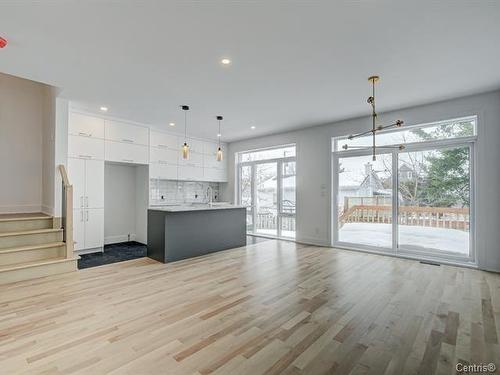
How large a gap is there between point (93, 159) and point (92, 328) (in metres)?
3.87

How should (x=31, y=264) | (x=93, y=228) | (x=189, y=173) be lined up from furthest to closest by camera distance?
(x=189, y=173), (x=93, y=228), (x=31, y=264)

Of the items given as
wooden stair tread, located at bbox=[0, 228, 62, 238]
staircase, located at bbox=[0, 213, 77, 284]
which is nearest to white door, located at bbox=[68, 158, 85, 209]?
staircase, located at bbox=[0, 213, 77, 284]

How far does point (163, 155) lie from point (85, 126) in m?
1.79

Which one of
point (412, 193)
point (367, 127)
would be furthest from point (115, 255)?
point (412, 193)

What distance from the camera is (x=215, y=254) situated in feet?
17.0

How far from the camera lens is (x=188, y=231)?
487 cm

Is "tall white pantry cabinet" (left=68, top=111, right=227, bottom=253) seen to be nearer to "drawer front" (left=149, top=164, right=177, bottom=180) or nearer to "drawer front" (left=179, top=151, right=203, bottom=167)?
"drawer front" (left=149, top=164, right=177, bottom=180)

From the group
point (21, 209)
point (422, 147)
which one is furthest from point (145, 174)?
point (422, 147)

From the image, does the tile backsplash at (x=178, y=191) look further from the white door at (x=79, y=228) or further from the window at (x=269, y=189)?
the white door at (x=79, y=228)

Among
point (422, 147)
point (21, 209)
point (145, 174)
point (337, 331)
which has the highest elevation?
point (422, 147)

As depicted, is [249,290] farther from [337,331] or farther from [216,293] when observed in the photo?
[337,331]

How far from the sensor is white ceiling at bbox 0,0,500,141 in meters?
2.28

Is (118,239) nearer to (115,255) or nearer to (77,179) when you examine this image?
(115,255)

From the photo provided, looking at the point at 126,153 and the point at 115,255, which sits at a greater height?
the point at 126,153
